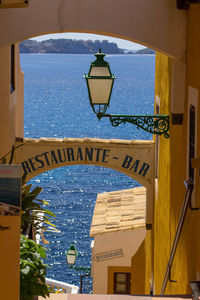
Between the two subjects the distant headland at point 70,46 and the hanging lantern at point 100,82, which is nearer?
the hanging lantern at point 100,82

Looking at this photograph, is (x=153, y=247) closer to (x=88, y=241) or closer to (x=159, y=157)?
(x=159, y=157)

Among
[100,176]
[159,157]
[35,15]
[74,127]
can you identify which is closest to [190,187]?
[35,15]

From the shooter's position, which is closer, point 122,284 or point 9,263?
point 9,263

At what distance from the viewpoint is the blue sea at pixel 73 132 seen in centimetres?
5397

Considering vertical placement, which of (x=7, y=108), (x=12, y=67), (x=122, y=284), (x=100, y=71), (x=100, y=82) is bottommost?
(x=122, y=284)

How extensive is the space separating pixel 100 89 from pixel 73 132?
79.3 meters

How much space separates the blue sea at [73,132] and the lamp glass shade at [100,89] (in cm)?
3363

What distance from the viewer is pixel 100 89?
9250 millimetres

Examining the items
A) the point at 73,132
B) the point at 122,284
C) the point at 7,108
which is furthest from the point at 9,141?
the point at 73,132

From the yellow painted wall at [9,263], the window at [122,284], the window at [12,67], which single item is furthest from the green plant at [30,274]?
the window at [122,284]

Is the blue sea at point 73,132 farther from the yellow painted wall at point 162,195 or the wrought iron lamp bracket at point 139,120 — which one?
the wrought iron lamp bracket at point 139,120

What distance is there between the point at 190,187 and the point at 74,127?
83785 mm

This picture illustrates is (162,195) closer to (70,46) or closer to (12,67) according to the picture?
(12,67)

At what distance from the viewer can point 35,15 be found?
9.35m
